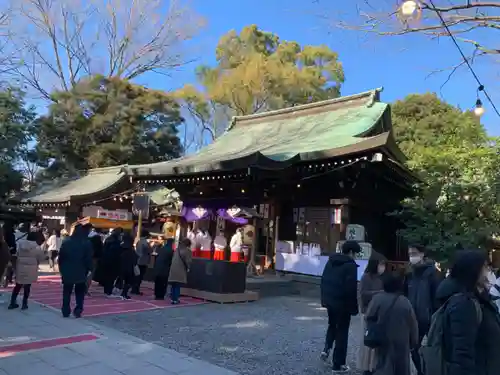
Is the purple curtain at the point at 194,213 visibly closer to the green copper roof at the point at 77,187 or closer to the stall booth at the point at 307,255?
the stall booth at the point at 307,255

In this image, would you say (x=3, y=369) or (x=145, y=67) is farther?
(x=145, y=67)

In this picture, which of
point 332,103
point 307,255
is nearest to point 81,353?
point 307,255

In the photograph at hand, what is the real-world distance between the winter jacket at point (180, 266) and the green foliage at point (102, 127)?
19610 mm

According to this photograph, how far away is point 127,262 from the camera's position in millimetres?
9672

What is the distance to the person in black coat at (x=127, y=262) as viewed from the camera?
31.7 feet

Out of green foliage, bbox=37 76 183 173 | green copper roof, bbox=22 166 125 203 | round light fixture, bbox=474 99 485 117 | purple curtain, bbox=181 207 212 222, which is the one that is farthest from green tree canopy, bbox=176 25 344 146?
round light fixture, bbox=474 99 485 117

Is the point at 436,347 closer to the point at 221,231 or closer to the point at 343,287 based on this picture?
the point at 343,287

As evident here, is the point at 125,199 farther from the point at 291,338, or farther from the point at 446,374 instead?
the point at 446,374

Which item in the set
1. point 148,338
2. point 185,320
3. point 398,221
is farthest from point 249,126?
point 148,338

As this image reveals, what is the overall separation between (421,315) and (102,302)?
6694 millimetres

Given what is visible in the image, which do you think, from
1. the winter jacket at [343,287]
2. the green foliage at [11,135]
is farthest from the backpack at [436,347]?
the green foliage at [11,135]

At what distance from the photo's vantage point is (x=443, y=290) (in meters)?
3.08

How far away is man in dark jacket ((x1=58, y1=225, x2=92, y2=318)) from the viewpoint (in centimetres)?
745

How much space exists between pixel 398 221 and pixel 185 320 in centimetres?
945
